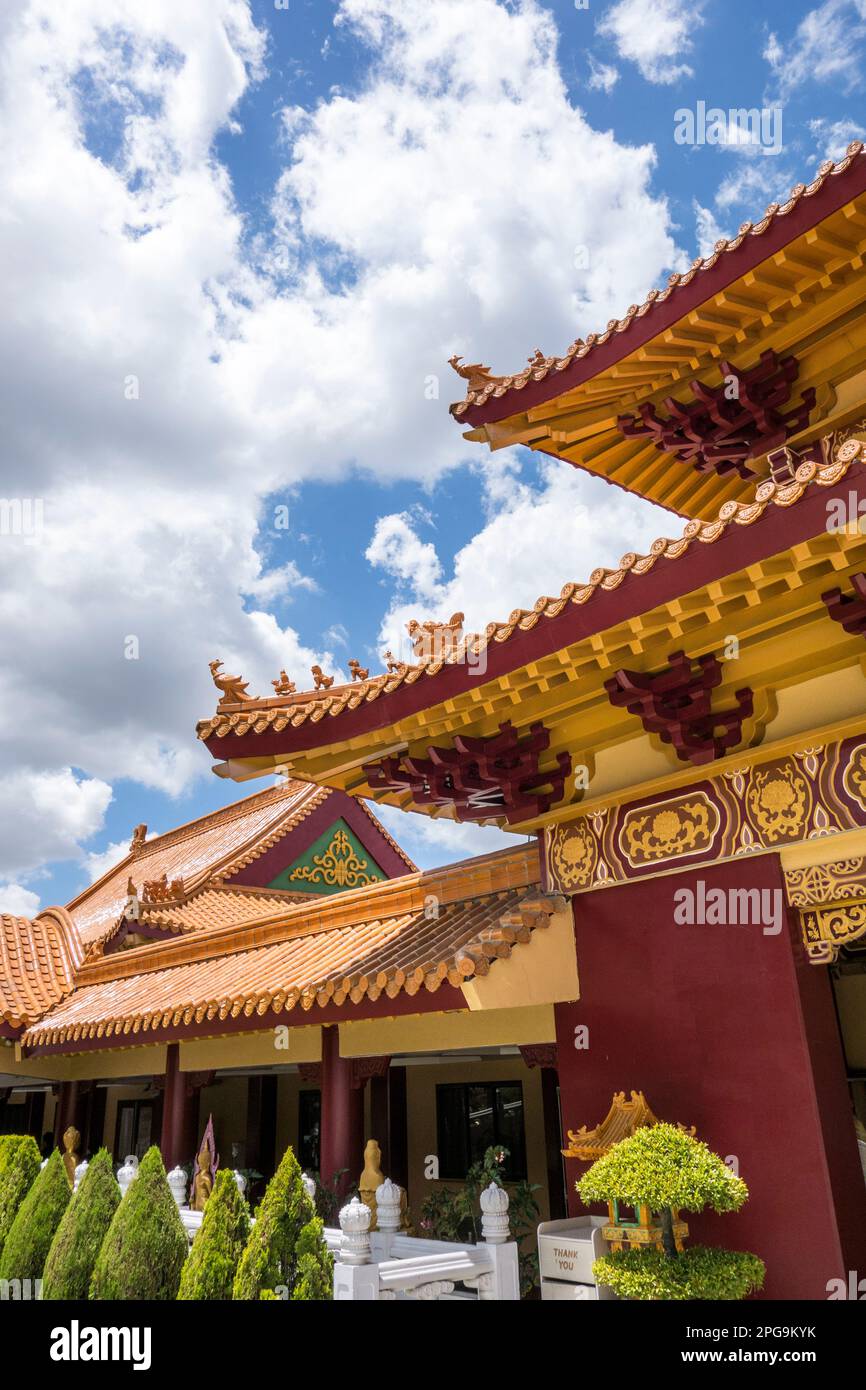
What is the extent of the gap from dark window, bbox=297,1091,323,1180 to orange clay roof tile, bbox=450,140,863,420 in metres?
8.13

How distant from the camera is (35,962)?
12258mm

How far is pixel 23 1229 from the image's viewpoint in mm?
6812

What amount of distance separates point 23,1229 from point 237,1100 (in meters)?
5.60

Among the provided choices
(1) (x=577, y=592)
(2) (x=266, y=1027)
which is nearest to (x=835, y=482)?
(1) (x=577, y=592)

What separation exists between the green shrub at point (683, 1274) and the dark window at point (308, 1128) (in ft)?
24.3

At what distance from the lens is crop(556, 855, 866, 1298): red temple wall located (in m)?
4.47

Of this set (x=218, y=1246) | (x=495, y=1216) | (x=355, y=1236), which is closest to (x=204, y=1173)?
(x=218, y=1246)

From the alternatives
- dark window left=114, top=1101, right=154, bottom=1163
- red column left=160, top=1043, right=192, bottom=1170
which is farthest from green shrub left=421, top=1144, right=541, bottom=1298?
dark window left=114, top=1101, right=154, bottom=1163

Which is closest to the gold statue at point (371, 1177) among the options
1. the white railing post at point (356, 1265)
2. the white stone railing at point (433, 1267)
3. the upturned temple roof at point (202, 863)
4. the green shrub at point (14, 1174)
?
the white stone railing at point (433, 1267)

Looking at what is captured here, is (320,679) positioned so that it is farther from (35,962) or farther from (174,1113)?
(35,962)

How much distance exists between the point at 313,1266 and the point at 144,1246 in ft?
5.14

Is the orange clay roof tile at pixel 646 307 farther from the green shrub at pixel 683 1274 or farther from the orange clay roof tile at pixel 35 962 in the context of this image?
the orange clay roof tile at pixel 35 962

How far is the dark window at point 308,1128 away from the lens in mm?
11133
